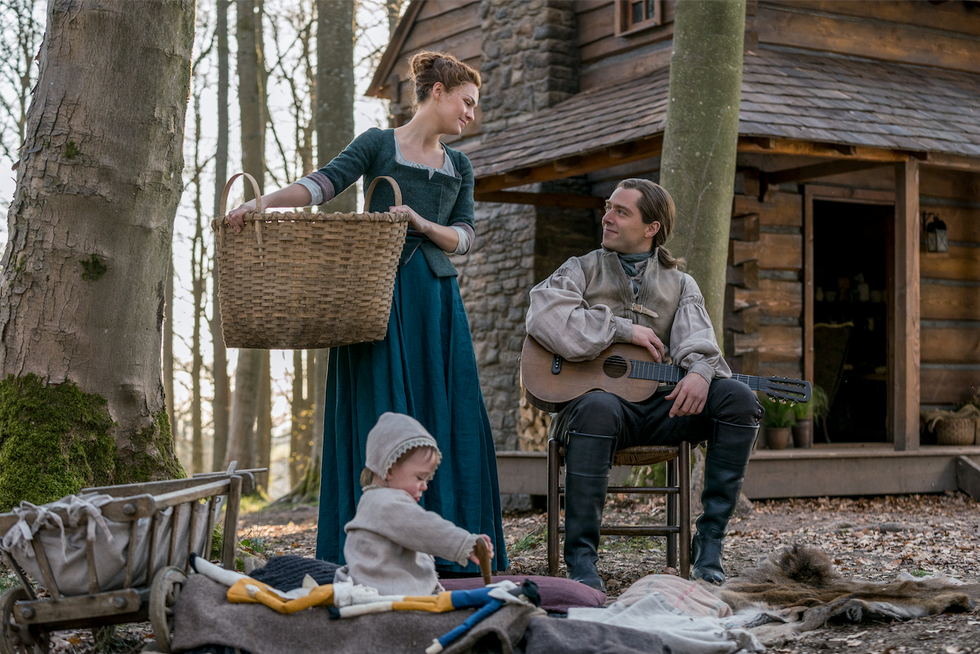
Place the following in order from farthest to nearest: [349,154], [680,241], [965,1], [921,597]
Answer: [965,1]
[680,241]
[349,154]
[921,597]

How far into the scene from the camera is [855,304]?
11086 mm

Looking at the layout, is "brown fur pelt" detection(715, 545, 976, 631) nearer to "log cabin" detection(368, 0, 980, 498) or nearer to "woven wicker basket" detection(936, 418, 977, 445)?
"log cabin" detection(368, 0, 980, 498)

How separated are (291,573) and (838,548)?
3364mm

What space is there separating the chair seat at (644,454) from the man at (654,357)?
3 cm

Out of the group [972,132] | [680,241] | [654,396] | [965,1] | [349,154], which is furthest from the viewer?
[965,1]

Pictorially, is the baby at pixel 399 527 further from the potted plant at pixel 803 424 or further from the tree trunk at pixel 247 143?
the tree trunk at pixel 247 143

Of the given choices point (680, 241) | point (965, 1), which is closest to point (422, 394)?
point (680, 241)

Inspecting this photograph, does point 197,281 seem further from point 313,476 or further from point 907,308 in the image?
point 907,308

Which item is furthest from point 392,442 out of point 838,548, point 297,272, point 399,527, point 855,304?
point 855,304

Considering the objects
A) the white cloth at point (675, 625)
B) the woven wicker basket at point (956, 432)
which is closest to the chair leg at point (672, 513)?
the white cloth at point (675, 625)

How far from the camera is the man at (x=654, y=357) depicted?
3.72 m

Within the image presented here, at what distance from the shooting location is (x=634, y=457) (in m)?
4.06

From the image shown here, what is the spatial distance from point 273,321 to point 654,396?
5.22 ft

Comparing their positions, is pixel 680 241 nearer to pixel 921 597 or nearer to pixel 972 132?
pixel 921 597
